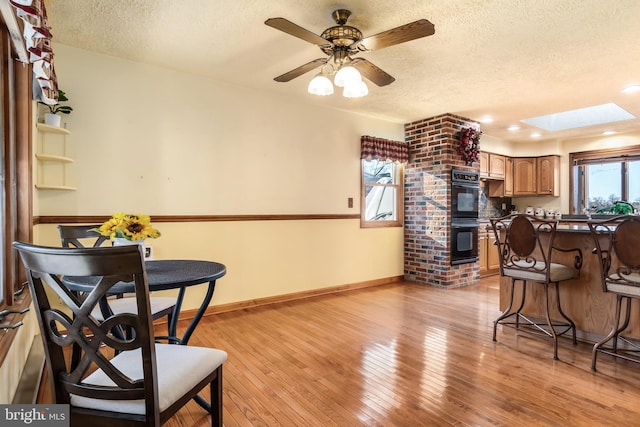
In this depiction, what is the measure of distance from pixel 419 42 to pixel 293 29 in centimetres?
115

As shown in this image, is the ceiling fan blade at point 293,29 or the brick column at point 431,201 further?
the brick column at point 431,201

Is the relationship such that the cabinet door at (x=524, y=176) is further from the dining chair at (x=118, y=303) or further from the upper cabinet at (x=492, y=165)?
the dining chair at (x=118, y=303)

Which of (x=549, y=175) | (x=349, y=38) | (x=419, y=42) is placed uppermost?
(x=419, y=42)

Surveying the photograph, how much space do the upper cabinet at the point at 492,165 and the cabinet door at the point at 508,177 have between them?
102 mm

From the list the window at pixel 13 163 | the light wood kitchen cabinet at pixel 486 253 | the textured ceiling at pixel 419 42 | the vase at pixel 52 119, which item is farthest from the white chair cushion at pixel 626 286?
the vase at pixel 52 119

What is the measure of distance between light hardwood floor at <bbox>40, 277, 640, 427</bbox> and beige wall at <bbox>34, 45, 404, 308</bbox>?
781 millimetres

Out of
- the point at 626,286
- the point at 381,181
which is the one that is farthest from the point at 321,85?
the point at 381,181

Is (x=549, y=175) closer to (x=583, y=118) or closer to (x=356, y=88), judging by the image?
(x=583, y=118)

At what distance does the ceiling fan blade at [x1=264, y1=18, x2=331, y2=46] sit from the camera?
6.40 ft

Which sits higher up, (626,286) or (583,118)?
(583,118)

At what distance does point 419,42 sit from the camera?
2676 millimetres

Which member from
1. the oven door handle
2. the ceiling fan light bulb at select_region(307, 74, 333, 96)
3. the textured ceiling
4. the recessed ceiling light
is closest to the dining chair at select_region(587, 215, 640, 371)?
the textured ceiling

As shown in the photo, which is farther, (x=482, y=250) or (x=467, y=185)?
(x=482, y=250)

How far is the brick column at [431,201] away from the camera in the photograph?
15.4ft
